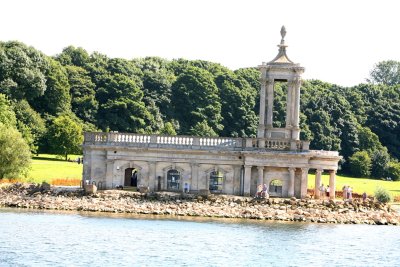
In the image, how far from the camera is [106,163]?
7756 cm

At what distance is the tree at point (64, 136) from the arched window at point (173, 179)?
35.2 m

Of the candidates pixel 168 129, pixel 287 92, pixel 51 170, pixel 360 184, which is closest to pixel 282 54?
pixel 287 92

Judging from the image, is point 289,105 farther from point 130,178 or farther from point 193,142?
point 130,178

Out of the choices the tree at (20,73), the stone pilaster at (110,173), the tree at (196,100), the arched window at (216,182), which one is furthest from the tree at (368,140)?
the stone pilaster at (110,173)

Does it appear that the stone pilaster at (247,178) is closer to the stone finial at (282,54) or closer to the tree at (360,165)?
the stone finial at (282,54)

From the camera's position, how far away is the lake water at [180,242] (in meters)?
54.3

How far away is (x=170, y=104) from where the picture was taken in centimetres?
13338

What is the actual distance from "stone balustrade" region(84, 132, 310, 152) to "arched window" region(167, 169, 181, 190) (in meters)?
1.72

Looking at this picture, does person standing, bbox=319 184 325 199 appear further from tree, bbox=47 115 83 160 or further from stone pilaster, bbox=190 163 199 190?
tree, bbox=47 115 83 160

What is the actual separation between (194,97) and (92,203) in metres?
62.0

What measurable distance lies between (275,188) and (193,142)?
19.1ft

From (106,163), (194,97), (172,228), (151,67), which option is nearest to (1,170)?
(106,163)

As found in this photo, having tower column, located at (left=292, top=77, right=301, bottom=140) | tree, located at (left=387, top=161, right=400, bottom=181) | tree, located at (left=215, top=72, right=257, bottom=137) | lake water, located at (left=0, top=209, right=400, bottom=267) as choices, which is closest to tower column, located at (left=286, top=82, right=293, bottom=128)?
tower column, located at (left=292, top=77, right=301, bottom=140)

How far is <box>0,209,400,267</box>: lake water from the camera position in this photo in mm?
54281
